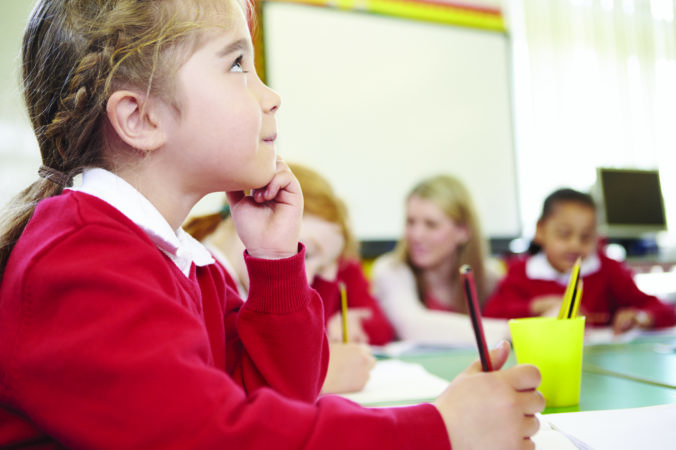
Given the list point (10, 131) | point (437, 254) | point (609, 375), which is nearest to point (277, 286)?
point (609, 375)

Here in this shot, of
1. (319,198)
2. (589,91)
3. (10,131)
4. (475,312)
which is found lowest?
(475,312)

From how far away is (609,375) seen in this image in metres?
0.82

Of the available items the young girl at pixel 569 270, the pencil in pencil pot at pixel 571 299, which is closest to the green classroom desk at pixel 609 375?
the pencil in pencil pot at pixel 571 299

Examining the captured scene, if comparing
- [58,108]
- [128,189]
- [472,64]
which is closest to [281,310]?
[128,189]

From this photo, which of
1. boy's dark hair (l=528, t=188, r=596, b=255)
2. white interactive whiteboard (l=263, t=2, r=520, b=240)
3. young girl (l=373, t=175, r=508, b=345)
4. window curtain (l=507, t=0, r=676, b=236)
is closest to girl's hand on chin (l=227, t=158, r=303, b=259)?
young girl (l=373, t=175, r=508, b=345)

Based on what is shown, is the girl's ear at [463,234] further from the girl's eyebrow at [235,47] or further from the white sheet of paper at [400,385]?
the girl's eyebrow at [235,47]

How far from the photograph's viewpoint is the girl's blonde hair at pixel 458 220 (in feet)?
6.77

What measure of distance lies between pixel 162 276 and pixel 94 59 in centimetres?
25

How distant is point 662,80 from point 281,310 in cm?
409

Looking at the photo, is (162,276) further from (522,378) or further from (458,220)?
(458,220)

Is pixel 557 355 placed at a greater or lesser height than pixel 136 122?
lesser

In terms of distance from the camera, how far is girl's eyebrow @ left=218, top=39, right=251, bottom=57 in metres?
0.58

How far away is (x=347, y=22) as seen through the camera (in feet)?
10.0

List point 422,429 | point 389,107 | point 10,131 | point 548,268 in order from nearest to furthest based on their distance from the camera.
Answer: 1. point 422,429
2. point 548,268
3. point 10,131
4. point 389,107
